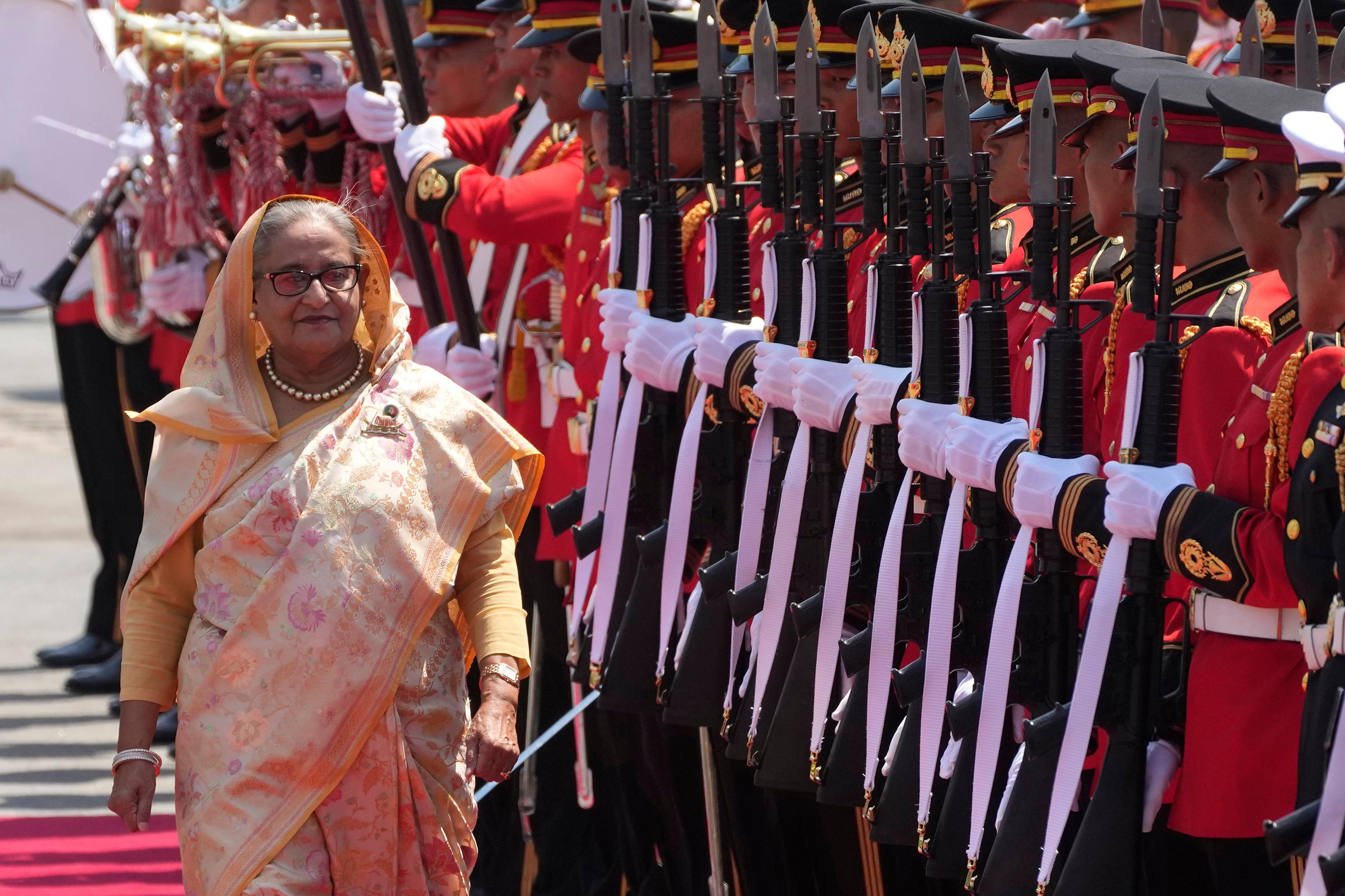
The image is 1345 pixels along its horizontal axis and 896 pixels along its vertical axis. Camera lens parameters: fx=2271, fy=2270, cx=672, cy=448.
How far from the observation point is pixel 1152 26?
4.42 metres

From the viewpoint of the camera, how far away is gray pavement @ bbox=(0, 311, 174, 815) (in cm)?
705

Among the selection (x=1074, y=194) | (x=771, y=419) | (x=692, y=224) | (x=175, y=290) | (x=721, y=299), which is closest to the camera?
(x=1074, y=194)

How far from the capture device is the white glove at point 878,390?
4.02m

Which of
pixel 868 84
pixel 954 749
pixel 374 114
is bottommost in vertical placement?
pixel 954 749

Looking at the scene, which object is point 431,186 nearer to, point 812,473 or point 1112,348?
point 812,473

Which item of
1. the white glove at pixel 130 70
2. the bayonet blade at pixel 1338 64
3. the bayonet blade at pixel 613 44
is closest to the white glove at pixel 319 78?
the white glove at pixel 130 70

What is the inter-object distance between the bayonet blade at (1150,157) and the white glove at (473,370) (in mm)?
2974

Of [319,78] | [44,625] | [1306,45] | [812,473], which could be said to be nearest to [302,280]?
[812,473]

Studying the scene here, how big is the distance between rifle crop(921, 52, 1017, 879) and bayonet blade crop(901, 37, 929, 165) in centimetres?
9

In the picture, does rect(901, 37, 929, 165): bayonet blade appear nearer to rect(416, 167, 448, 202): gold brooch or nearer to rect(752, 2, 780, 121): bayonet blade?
rect(752, 2, 780, 121): bayonet blade

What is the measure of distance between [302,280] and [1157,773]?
5.12ft

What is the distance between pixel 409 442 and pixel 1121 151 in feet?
4.13

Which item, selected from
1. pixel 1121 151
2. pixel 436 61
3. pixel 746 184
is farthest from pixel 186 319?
pixel 1121 151

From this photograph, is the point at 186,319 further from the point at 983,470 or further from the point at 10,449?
the point at 10,449
